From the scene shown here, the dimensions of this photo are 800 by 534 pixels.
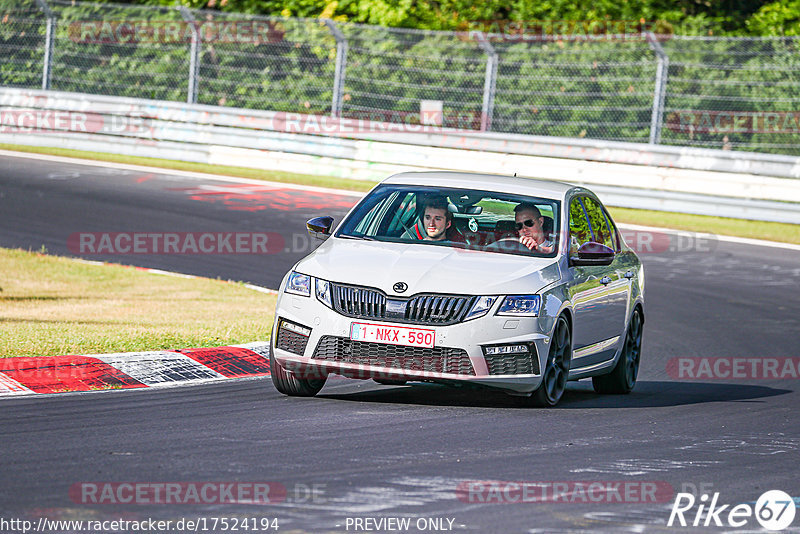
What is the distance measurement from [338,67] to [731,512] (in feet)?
61.4

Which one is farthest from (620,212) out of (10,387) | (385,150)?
(10,387)

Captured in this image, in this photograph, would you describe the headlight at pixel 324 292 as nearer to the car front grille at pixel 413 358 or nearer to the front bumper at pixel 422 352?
the front bumper at pixel 422 352

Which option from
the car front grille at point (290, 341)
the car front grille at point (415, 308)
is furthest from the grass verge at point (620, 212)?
the car front grille at point (290, 341)

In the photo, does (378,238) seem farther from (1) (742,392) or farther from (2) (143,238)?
(2) (143,238)

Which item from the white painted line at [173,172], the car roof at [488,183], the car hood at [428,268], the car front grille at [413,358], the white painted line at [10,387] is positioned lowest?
the white painted line at [173,172]

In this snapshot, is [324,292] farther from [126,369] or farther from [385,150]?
[385,150]

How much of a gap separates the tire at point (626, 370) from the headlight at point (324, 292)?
2.77 m

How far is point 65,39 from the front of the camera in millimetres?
25891

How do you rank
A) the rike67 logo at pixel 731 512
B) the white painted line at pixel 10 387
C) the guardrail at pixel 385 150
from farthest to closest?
the guardrail at pixel 385 150 → the white painted line at pixel 10 387 → the rike67 logo at pixel 731 512

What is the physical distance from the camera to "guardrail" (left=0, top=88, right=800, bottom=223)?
21625mm

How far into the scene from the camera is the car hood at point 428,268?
345 inches

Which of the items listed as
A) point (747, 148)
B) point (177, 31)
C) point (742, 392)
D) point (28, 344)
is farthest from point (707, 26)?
point (28, 344)

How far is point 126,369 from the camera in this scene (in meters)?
9.73

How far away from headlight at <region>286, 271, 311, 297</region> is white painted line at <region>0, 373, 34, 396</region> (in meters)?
1.72
